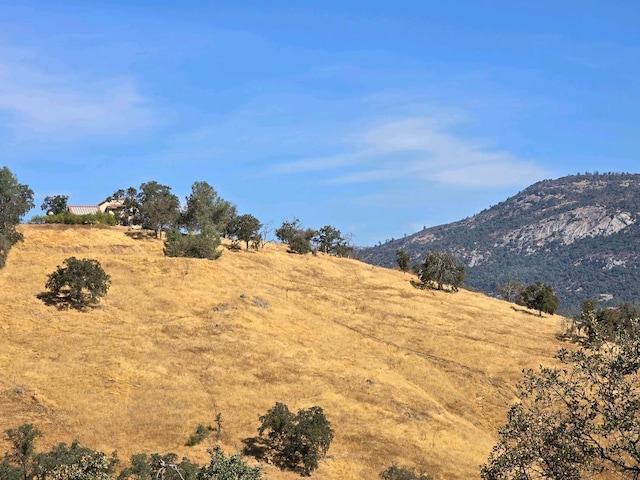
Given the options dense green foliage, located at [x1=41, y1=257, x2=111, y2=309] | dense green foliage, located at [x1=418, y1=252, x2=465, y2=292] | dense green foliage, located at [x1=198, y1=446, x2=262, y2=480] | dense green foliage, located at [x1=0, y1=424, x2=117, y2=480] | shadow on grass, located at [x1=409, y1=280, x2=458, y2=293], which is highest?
dense green foliage, located at [x1=418, y1=252, x2=465, y2=292]

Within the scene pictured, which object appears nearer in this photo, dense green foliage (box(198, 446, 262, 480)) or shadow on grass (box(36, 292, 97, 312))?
dense green foliage (box(198, 446, 262, 480))

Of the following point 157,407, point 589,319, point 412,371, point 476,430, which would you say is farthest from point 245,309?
point 589,319

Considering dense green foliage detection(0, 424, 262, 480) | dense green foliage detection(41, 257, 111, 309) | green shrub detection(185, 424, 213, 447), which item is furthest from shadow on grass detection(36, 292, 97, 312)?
green shrub detection(185, 424, 213, 447)

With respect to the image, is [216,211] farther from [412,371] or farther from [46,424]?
[46,424]

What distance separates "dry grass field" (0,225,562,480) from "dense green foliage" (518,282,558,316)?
46.4ft

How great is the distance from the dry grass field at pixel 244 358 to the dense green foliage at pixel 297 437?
4.87 feet

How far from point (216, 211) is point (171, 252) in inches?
867

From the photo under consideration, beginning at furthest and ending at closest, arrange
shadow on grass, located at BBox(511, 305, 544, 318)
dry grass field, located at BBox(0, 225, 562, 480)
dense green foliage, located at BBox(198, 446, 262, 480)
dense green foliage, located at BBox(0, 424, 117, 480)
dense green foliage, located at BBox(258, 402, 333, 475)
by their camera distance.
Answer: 1. shadow on grass, located at BBox(511, 305, 544, 318)
2. dry grass field, located at BBox(0, 225, 562, 480)
3. dense green foliage, located at BBox(258, 402, 333, 475)
4. dense green foliage, located at BBox(0, 424, 117, 480)
5. dense green foliage, located at BBox(198, 446, 262, 480)

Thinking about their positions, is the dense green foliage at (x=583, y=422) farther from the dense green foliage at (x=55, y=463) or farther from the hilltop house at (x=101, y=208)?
the hilltop house at (x=101, y=208)

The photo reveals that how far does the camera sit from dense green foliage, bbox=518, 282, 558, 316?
11600cm

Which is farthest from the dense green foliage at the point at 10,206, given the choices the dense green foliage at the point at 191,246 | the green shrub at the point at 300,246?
the green shrub at the point at 300,246

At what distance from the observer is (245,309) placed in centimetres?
8156

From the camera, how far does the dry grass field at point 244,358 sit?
51.0 metres

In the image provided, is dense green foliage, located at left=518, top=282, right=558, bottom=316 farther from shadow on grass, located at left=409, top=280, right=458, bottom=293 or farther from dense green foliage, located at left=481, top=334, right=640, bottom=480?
dense green foliage, located at left=481, top=334, right=640, bottom=480
